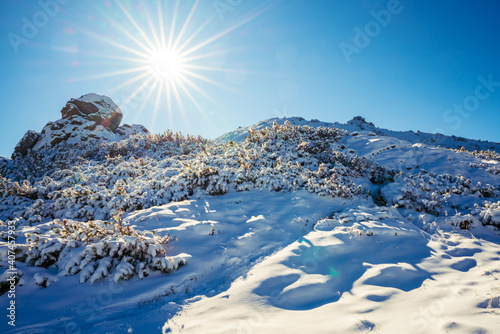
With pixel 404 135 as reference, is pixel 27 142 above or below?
above

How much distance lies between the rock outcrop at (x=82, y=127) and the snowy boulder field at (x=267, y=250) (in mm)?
14386

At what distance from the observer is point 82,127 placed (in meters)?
22.9

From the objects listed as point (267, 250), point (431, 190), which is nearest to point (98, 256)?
point (267, 250)

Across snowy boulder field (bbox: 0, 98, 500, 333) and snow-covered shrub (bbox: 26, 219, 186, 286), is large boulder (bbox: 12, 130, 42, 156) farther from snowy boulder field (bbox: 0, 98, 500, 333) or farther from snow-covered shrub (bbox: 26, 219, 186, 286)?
snow-covered shrub (bbox: 26, 219, 186, 286)

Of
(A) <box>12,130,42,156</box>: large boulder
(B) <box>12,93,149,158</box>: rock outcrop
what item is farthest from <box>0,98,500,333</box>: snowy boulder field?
(A) <box>12,130,42,156</box>: large boulder

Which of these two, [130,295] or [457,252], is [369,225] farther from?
[130,295]

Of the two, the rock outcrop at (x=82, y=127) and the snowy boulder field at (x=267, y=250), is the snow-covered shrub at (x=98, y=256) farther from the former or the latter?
the rock outcrop at (x=82, y=127)

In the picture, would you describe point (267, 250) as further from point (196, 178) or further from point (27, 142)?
point (27, 142)

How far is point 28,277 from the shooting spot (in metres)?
3.77

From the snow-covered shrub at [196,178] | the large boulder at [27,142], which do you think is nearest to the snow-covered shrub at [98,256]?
the snow-covered shrub at [196,178]

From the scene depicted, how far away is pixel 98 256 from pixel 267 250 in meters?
3.68

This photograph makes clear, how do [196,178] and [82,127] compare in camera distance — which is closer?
[196,178]

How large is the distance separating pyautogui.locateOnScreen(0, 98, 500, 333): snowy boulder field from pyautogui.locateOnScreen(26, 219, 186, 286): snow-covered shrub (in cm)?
2

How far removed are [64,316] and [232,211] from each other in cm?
487
